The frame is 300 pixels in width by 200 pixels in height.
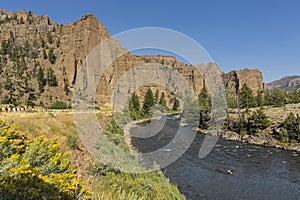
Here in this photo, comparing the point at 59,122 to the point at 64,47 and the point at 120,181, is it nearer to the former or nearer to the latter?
the point at 120,181

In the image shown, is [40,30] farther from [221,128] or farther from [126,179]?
[126,179]

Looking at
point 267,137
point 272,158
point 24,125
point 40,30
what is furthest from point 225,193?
point 40,30

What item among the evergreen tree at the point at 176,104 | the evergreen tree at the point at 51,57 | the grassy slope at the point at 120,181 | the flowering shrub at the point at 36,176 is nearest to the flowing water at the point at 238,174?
the grassy slope at the point at 120,181

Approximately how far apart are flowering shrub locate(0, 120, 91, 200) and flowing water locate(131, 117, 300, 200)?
10.2 metres

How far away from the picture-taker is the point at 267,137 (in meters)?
→ 31.8

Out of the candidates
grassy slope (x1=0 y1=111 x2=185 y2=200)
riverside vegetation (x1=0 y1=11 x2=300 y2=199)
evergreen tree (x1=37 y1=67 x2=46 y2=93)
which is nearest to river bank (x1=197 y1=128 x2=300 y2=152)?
riverside vegetation (x1=0 y1=11 x2=300 y2=199)

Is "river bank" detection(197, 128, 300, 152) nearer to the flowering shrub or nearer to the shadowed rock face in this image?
the flowering shrub

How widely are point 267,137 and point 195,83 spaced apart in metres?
149

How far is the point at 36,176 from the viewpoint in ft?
14.3

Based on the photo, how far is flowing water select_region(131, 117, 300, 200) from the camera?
14.6 m

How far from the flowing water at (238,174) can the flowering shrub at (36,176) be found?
1023 centimetres

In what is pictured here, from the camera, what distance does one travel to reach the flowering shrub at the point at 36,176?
3963 millimetres

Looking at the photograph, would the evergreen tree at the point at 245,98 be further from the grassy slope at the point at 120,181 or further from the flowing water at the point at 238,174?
the grassy slope at the point at 120,181

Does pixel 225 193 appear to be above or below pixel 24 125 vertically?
below
